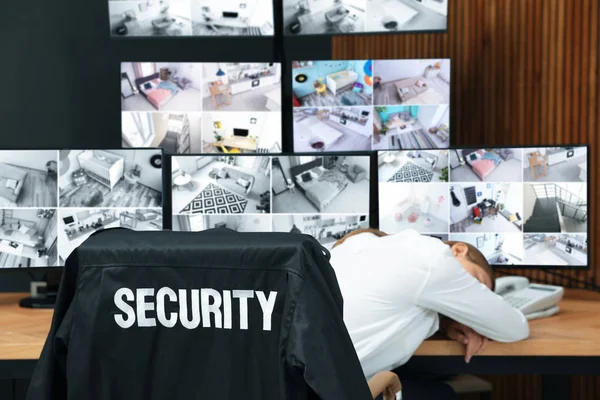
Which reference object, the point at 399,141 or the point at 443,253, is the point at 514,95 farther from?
the point at 443,253

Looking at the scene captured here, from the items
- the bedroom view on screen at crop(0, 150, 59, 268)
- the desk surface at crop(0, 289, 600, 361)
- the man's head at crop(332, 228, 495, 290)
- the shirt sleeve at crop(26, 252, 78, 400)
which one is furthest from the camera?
the bedroom view on screen at crop(0, 150, 59, 268)

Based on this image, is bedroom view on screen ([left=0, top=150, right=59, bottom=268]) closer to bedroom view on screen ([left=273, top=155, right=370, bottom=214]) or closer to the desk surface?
the desk surface

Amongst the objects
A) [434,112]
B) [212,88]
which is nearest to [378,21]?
[434,112]

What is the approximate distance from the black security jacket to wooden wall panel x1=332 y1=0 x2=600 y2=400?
1892 mm

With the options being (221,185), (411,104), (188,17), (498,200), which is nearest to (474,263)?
(498,200)

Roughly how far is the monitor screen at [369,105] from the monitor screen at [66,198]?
553 millimetres

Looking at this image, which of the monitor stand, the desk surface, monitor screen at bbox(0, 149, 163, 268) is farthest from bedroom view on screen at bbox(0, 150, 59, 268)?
the desk surface

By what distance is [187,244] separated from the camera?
114 cm

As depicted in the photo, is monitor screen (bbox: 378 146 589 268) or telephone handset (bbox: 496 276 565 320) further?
monitor screen (bbox: 378 146 589 268)

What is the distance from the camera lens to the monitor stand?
2.46m

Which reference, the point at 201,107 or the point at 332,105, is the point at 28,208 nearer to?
the point at 201,107

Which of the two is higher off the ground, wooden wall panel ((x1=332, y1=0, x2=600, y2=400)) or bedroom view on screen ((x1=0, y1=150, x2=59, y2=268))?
wooden wall panel ((x1=332, y1=0, x2=600, y2=400))

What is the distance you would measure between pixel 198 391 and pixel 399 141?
5.38ft

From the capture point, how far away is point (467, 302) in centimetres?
183
